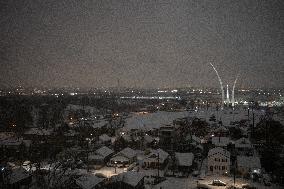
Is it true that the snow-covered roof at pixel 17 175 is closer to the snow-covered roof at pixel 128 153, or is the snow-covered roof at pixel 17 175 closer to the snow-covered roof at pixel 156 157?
the snow-covered roof at pixel 128 153

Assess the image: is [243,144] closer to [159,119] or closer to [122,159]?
[122,159]

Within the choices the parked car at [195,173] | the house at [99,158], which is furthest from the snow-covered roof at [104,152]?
the parked car at [195,173]

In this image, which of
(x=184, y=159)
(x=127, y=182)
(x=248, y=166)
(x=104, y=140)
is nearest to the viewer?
(x=127, y=182)

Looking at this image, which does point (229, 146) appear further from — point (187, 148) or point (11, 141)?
point (11, 141)

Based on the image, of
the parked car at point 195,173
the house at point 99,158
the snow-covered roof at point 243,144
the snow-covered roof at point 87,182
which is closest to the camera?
the snow-covered roof at point 87,182

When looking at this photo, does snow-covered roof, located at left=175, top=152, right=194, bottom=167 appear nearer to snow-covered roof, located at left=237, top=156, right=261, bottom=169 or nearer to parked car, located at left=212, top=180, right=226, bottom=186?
parked car, located at left=212, top=180, right=226, bottom=186

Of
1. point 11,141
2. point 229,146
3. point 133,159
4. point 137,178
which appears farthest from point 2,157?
point 229,146

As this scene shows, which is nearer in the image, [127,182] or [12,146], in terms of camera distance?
[127,182]

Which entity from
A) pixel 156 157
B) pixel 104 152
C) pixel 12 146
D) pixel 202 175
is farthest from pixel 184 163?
pixel 12 146
